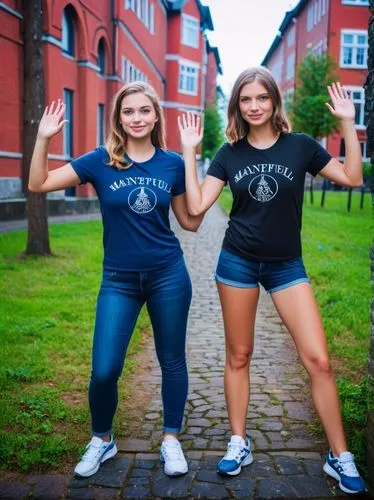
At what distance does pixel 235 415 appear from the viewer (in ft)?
12.2

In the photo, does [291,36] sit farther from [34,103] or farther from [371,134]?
[371,134]

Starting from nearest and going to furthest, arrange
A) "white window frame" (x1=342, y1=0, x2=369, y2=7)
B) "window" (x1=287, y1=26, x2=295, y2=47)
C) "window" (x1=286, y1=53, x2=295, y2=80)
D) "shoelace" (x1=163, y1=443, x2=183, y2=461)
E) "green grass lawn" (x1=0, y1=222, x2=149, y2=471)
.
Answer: "shoelace" (x1=163, y1=443, x2=183, y2=461) → "green grass lawn" (x1=0, y1=222, x2=149, y2=471) → "white window frame" (x1=342, y1=0, x2=369, y2=7) → "window" (x1=287, y1=26, x2=295, y2=47) → "window" (x1=286, y1=53, x2=295, y2=80)

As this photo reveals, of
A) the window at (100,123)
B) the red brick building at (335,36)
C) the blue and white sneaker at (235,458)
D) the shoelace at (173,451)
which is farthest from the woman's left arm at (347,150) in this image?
the red brick building at (335,36)

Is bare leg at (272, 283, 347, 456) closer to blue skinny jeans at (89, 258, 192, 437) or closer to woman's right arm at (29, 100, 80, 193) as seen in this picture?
blue skinny jeans at (89, 258, 192, 437)

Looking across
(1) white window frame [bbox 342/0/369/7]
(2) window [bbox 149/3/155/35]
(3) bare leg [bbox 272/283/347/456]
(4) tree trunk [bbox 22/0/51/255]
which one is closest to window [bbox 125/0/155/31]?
(2) window [bbox 149/3/155/35]

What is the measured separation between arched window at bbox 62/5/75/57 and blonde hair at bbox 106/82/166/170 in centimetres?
1784

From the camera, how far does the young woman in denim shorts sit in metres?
3.41

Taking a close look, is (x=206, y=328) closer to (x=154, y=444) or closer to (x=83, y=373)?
(x=83, y=373)

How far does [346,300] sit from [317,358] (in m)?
4.72

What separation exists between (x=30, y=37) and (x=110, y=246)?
8.52 m

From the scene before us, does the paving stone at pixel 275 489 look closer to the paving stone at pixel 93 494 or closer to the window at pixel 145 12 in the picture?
the paving stone at pixel 93 494

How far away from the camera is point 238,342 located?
365 cm

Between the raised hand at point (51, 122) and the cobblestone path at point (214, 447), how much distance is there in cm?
203

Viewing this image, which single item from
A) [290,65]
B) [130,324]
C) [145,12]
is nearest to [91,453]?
[130,324]
